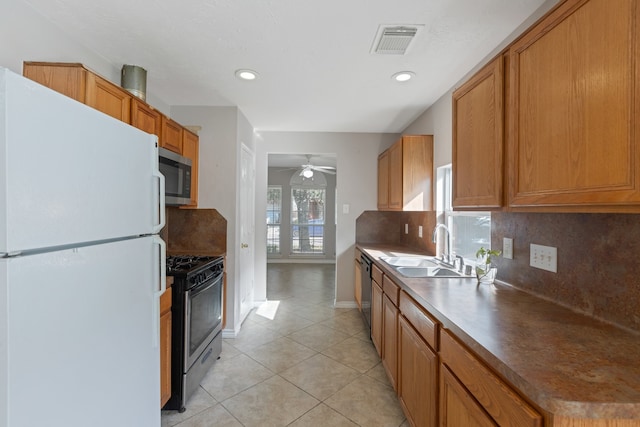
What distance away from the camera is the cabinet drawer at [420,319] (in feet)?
4.61

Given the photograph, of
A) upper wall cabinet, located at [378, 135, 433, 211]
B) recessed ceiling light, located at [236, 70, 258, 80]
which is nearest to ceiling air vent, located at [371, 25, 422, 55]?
recessed ceiling light, located at [236, 70, 258, 80]

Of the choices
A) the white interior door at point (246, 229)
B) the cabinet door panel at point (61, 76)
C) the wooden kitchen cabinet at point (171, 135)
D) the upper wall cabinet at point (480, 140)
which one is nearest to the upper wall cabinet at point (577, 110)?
the upper wall cabinet at point (480, 140)

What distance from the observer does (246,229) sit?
12.1ft

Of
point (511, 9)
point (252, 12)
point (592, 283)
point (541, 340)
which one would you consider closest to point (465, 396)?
point (541, 340)

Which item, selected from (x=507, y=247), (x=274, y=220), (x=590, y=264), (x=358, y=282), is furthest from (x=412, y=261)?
(x=274, y=220)

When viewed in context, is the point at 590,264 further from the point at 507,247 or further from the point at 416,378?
the point at 416,378

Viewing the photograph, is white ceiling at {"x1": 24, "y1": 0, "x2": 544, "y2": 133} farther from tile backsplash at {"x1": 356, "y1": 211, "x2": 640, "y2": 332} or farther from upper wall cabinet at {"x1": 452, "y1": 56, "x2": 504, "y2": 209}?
tile backsplash at {"x1": 356, "y1": 211, "x2": 640, "y2": 332}

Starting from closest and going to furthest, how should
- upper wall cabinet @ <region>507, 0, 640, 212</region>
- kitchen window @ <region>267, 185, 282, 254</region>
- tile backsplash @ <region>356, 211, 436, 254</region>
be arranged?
upper wall cabinet @ <region>507, 0, 640, 212</region>, tile backsplash @ <region>356, 211, 436, 254</region>, kitchen window @ <region>267, 185, 282, 254</region>

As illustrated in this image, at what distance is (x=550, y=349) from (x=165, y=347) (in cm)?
204

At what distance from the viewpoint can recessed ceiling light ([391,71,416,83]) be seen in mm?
2287

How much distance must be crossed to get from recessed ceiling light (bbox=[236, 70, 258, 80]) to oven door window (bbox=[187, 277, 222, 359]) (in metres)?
1.72

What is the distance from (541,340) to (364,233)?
10.2 feet

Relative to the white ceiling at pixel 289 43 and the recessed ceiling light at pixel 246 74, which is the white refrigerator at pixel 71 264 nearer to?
the white ceiling at pixel 289 43

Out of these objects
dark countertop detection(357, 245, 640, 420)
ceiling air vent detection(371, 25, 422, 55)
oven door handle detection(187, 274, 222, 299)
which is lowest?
oven door handle detection(187, 274, 222, 299)
